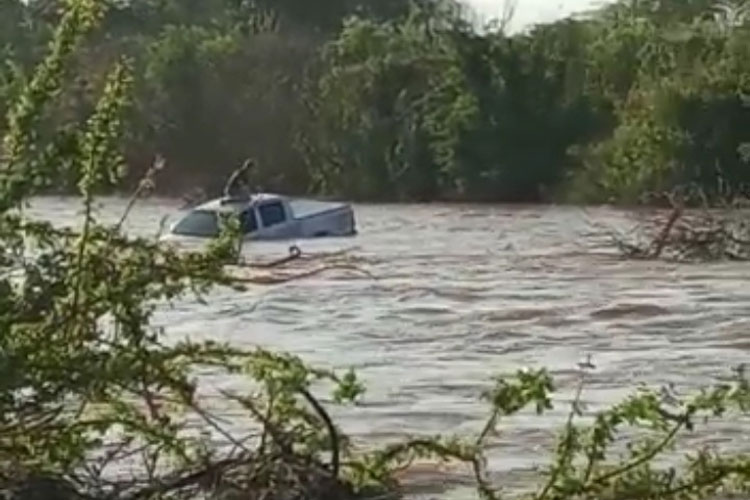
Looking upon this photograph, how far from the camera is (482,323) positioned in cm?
2323

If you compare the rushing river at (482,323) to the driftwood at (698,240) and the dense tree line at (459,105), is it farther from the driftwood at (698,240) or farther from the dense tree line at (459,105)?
the dense tree line at (459,105)

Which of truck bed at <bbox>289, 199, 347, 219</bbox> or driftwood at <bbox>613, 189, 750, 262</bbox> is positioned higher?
driftwood at <bbox>613, 189, 750, 262</bbox>

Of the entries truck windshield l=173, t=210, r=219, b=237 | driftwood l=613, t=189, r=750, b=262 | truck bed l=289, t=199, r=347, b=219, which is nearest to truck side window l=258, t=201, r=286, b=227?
truck bed l=289, t=199, r=347, b=219

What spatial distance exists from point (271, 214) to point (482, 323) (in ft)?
49.4

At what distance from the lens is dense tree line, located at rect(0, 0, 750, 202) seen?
4525cm

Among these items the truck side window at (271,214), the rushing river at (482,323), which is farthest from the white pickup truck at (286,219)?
the rushing river at (482,323)

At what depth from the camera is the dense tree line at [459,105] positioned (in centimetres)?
4525

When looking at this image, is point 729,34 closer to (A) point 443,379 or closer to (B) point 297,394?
(A) point 443,379

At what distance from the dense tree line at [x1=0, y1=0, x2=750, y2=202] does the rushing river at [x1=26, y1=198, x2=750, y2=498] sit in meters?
8.10

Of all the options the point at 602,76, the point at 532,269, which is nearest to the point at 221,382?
the point at 532,269

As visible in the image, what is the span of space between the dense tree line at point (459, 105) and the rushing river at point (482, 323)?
26.6ft

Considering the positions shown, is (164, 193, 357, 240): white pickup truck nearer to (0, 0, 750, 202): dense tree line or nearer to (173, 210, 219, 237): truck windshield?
(173, 210, 219, 237): truck windshield

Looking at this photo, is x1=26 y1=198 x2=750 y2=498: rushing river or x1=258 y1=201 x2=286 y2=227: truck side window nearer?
x1=26 y1=198 x2=750 y2=498: rushing river

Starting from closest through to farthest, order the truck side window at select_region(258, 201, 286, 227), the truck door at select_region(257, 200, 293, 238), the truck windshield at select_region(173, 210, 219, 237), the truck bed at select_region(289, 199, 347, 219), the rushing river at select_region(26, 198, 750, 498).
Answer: the rushing river at select_region(26, 198, 750, 498) → the truck windshield at select_region(173, 210, 219, 237) → the truck door at select_region(257, 200, 293, 238) → the truck side window at select_region(258, 201, 286, 227) → the truck bed at select_region(289, 199, 347, 219)
